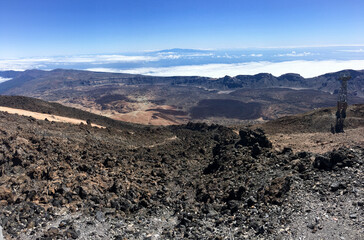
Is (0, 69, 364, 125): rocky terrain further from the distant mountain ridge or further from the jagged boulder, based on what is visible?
the jagged boulder

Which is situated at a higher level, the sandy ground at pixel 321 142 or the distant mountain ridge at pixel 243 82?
the distant mountain ridge at pixel 243 82

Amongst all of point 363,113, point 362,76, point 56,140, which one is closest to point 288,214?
point 56,140

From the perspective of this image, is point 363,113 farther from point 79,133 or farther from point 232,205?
point 79,133

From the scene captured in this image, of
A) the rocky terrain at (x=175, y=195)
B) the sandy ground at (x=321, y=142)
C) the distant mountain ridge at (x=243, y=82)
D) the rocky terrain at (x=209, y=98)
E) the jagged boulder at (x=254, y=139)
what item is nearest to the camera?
the rocky terrain at (x=175, y=195)

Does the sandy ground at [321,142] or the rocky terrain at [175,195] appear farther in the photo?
the sandy ground at [321,142]

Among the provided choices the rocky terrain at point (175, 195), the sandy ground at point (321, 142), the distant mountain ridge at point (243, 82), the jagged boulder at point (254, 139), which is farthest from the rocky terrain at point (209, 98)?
the rocky terrain at point (175, 195)

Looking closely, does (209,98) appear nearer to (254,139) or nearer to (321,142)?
(254,139)

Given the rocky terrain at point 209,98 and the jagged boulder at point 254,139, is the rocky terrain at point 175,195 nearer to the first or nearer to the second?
the jagged boulder at point 254,139

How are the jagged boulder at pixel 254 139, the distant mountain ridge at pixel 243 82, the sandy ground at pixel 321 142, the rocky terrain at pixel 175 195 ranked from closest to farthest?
the rocky terrain at pixel 175 195
the sandy ground at pixel 321 142
the jagged boulder at pixel 254 139
the distant mountain ridge at pixel 243 82
